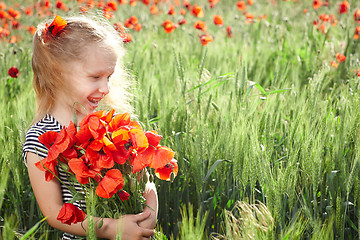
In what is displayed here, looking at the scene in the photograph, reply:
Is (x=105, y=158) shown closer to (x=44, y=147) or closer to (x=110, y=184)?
(x=110, y=184)

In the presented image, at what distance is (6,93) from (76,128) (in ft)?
4.14

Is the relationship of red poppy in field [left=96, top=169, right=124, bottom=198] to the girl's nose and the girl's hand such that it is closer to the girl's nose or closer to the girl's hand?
the girl's hand

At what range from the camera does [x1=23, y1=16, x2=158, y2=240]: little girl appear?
1026mm

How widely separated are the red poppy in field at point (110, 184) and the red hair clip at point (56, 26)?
46cm

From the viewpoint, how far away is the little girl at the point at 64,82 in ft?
3.37

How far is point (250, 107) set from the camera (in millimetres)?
1377

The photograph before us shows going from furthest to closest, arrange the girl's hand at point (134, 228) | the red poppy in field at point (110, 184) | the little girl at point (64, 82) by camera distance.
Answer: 1. the little girl at point (64, 82)
2. the girl's hand at point (134, 228)
3. the red poppy in field at point (110, 184)

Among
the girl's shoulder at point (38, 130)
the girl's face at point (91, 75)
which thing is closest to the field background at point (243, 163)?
the girl's shoulder at point (38, 130)

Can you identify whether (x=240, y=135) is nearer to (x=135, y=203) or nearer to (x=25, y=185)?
(x=135, y=203)

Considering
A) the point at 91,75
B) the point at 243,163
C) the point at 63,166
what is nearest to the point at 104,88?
the point at 91,75

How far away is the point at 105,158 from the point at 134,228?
0.65 ft

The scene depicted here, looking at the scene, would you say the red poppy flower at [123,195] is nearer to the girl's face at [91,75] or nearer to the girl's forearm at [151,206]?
the girl's forearm at [151,206]

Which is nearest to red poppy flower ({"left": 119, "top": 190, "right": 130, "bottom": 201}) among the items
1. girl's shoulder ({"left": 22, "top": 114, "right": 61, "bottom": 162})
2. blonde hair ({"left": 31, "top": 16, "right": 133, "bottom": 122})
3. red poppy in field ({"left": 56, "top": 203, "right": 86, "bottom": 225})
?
red poppy in field ({"left": 56, "top": 203, "right": 86, "bottom": 225})

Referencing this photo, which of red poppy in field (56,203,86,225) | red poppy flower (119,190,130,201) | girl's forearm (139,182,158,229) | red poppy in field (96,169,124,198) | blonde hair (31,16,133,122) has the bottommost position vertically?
girl's forearm (139,182,158,229)
